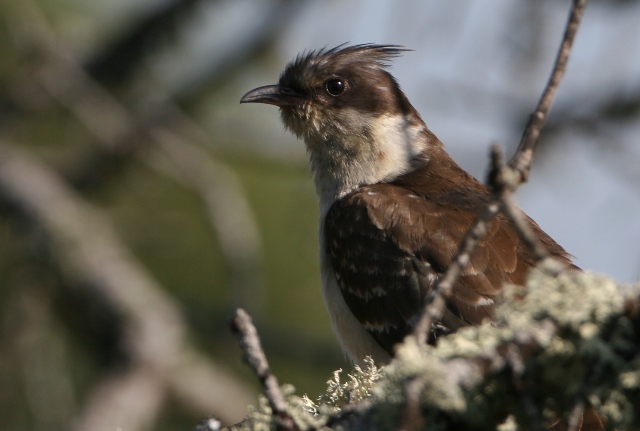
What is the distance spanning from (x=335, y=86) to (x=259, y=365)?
3842mm

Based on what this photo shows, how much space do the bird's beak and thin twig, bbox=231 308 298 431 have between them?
3.71 meters

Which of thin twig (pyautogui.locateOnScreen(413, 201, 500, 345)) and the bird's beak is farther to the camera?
the bird's beak

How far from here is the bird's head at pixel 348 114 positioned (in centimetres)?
554

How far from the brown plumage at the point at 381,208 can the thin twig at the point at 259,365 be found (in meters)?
1.50

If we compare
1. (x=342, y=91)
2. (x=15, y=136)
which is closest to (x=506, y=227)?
(x=342, y=91)

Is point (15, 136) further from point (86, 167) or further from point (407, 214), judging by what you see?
point (407, 214)

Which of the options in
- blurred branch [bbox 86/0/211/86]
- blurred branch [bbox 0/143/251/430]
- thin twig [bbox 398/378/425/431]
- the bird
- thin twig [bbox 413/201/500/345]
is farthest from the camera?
blurred branch [bbox 86/0/211/86]

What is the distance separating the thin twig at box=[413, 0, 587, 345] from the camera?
203 centimetres

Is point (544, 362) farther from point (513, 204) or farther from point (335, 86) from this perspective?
point (335, 86)

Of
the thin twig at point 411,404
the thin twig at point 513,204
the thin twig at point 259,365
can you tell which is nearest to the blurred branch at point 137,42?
the thin twig at point 513,204

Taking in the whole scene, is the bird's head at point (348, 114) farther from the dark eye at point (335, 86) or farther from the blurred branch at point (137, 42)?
the blurred branch at point (137, 42)

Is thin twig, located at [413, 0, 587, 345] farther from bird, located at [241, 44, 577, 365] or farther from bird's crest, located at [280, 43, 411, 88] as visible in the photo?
bird's crest, located at [280, 43, 411, 88]

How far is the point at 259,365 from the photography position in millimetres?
2199

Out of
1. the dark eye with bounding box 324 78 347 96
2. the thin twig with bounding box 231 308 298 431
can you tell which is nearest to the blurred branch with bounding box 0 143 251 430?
the dark eye with bounding box 324 78 347 96
